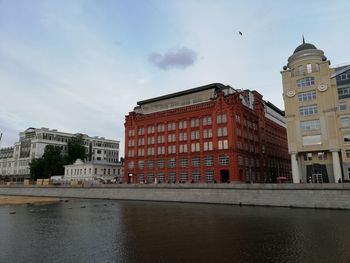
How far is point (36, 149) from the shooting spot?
495 feet

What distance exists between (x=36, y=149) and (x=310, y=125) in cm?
12887

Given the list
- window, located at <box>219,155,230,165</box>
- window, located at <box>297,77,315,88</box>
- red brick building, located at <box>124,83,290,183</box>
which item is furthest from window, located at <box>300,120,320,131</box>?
window, located at <box>219,155,230,165</box>

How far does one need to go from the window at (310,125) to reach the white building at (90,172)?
7726cm

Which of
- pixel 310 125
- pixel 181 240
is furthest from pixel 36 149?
pixel 181 240

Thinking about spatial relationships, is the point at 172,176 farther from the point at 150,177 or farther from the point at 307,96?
the point at 307,96

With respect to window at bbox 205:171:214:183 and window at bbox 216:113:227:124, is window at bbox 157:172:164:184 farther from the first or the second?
window at bbox 216:113:227:124

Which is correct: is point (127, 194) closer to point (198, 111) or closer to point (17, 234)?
point (198, 111)

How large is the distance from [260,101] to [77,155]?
85.2m

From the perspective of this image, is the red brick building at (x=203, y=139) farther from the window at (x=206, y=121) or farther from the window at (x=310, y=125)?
the window at (x=310, y=125)

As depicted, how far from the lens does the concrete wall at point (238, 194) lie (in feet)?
167

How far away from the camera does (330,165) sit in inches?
2586

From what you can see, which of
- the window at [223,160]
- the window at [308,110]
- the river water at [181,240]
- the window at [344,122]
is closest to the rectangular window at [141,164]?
the window at [223,160]

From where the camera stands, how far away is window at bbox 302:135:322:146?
6575cm

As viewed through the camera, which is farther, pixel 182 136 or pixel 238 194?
pixel 182 136
